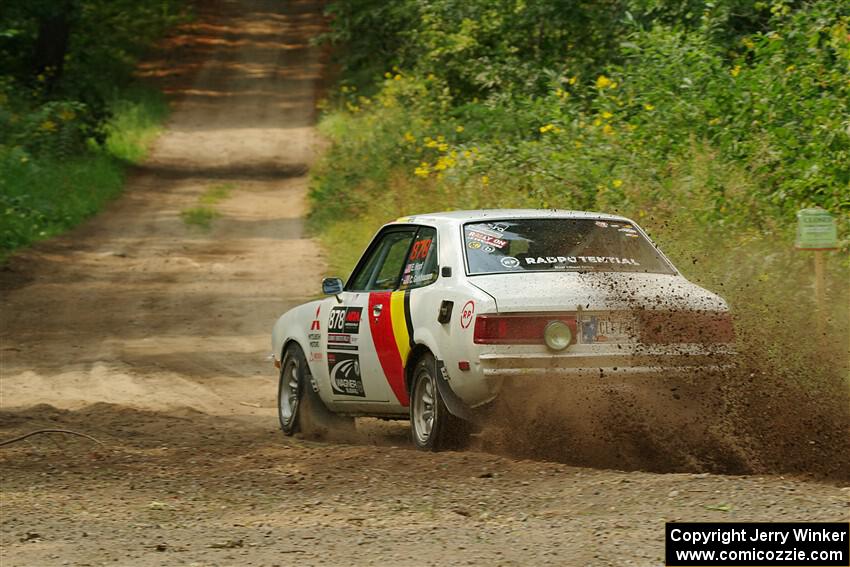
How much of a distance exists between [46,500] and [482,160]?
9.95 meters

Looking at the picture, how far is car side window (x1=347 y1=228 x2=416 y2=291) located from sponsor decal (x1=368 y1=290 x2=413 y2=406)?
0.76ft

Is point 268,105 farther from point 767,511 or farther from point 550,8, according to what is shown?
point 767,511

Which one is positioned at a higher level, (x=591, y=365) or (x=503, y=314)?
(x=503, y=314)

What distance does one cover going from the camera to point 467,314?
8.12m

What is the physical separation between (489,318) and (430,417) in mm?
1021

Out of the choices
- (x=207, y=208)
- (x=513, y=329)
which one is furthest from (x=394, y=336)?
(x=207, y=208)

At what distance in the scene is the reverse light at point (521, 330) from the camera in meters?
7.96

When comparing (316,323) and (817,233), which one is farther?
(316,323)

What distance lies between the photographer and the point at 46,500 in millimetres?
7512

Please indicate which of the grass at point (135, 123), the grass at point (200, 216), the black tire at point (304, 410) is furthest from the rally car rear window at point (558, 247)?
the grass at point (135, 123)

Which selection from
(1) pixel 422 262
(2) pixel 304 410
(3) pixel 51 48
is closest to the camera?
(1) pixel 422 262

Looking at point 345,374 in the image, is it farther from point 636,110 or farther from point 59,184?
point 59,184

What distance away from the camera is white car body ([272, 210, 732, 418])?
7.96 m

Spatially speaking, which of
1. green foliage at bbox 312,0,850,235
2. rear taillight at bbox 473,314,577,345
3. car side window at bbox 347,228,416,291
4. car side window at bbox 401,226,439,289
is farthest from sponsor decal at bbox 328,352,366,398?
green foliage at bbox 312,0,850,235
